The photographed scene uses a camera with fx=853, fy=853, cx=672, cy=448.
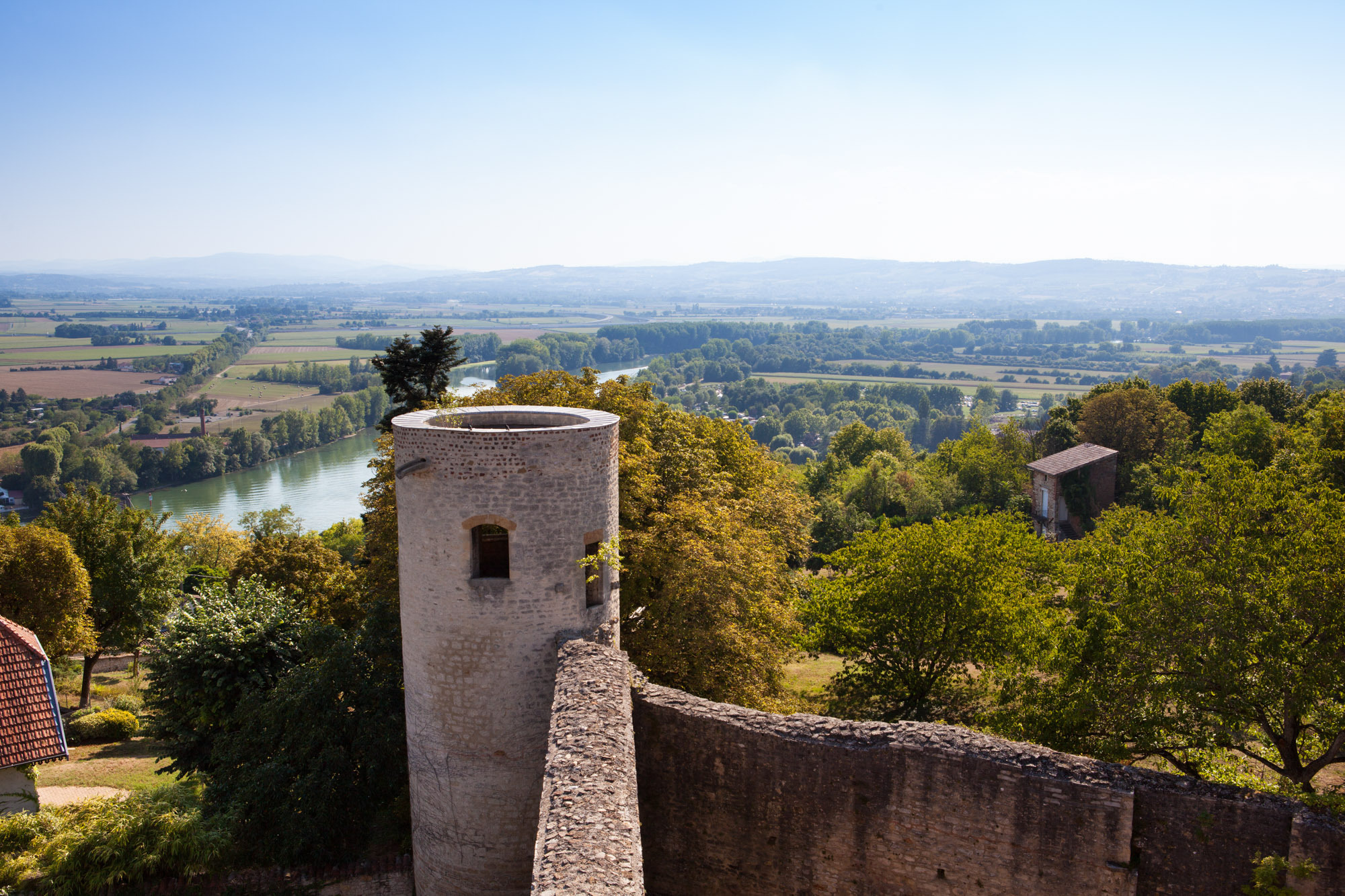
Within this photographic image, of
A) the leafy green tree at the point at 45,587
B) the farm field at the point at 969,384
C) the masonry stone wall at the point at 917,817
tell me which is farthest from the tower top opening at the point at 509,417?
the farm field at the point at 969,384

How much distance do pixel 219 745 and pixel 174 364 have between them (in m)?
191

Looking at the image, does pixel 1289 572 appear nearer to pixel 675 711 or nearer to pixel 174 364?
pixel 675 711

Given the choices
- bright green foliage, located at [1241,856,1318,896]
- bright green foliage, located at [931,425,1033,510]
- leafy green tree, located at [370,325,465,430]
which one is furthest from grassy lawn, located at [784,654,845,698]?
bright green foliage, located at [931,425,1033,510]

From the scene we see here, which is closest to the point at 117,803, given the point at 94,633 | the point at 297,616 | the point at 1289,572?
the point at 297,616

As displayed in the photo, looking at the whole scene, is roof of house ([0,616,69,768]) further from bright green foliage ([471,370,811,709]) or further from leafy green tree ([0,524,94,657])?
bright green foliage ([471,370,811,709])

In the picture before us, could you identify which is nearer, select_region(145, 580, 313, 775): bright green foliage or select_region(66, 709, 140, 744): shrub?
select_region(145, 580, 313, 775): bright green foliage

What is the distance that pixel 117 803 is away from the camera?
50.2 feet

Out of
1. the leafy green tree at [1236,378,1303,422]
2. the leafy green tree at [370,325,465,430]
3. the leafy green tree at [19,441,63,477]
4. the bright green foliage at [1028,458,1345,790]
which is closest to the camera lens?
the bright green foliage at [1028,458,1345,790]

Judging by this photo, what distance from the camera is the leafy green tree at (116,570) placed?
2927 cm

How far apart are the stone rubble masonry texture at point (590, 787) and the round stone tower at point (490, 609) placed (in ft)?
Result: 3.05

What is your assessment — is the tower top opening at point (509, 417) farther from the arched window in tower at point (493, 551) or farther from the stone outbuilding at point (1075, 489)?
the stone outbuilding at point (1075, 489)

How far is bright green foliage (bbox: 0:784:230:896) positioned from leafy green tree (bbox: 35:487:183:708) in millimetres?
15961

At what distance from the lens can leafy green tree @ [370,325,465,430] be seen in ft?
92.1

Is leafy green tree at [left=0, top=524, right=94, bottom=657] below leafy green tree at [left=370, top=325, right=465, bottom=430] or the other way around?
below
